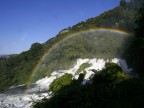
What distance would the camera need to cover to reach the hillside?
65.5 m

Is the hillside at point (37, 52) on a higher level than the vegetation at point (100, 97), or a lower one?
higher

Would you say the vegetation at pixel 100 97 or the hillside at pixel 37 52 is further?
the hillside at pixel 37 52

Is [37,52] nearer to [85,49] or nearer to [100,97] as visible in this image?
[85,49]

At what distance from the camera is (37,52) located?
238 ft

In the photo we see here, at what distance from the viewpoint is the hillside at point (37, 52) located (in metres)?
65.5

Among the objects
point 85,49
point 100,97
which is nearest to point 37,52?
point 85,49

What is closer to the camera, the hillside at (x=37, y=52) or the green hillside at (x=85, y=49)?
the green hillside at (x=85, y=49)

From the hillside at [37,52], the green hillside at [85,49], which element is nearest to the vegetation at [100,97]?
the green hillside at [85,49]

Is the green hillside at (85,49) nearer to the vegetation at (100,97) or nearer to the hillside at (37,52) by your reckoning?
the hillside at (37,52)

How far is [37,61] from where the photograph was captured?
67.5 m

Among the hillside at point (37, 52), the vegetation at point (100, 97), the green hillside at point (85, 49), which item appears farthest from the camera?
the hillside at point (37, 52)

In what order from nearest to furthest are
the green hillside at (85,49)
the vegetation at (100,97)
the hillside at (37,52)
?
1. the vegetation at (100,97)
2. the green hillside at (85,49)
3. the hillside at (37,52)

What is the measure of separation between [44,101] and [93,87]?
221 cm

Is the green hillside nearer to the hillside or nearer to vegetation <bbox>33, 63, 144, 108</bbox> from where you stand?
the hillside
